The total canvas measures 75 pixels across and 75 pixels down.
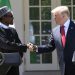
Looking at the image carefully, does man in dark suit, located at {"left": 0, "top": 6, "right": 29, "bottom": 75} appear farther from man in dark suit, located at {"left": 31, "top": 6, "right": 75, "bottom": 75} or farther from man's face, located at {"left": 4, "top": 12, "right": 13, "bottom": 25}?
man in dark suit, located at {"left": 31, "top": 6, "right": 75, "bottom": 75}

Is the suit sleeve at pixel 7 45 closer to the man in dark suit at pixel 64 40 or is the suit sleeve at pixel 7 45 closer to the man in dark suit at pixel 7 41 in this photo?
the man in dark suit at pixel 7 41

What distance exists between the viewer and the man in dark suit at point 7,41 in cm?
599

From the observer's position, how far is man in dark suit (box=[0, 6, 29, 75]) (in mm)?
5992

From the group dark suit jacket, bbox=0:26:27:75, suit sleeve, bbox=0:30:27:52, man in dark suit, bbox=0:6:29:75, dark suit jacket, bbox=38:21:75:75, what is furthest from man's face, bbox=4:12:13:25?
dark suit jacket, bbox=38:21:75:75

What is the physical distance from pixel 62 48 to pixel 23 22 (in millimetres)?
4641

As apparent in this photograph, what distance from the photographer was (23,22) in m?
10.5

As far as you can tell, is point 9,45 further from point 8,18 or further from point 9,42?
point 8,18

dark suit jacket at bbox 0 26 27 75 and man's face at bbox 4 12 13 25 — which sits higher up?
man's face at bbox 4 12 13 25

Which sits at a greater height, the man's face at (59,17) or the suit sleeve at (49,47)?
the man's face at (59,17)

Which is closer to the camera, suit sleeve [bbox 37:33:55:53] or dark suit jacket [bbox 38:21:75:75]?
dark suit jacket [bbox 38:21:75:75]

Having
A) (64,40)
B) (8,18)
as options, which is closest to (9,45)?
(8,18)

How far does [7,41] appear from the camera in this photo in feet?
19.7

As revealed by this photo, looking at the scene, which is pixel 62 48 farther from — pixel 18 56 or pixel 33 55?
pixel 33 55

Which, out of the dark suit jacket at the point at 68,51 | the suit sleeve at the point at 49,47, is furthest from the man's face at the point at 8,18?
the dark suit jacket at the point at 68,51
